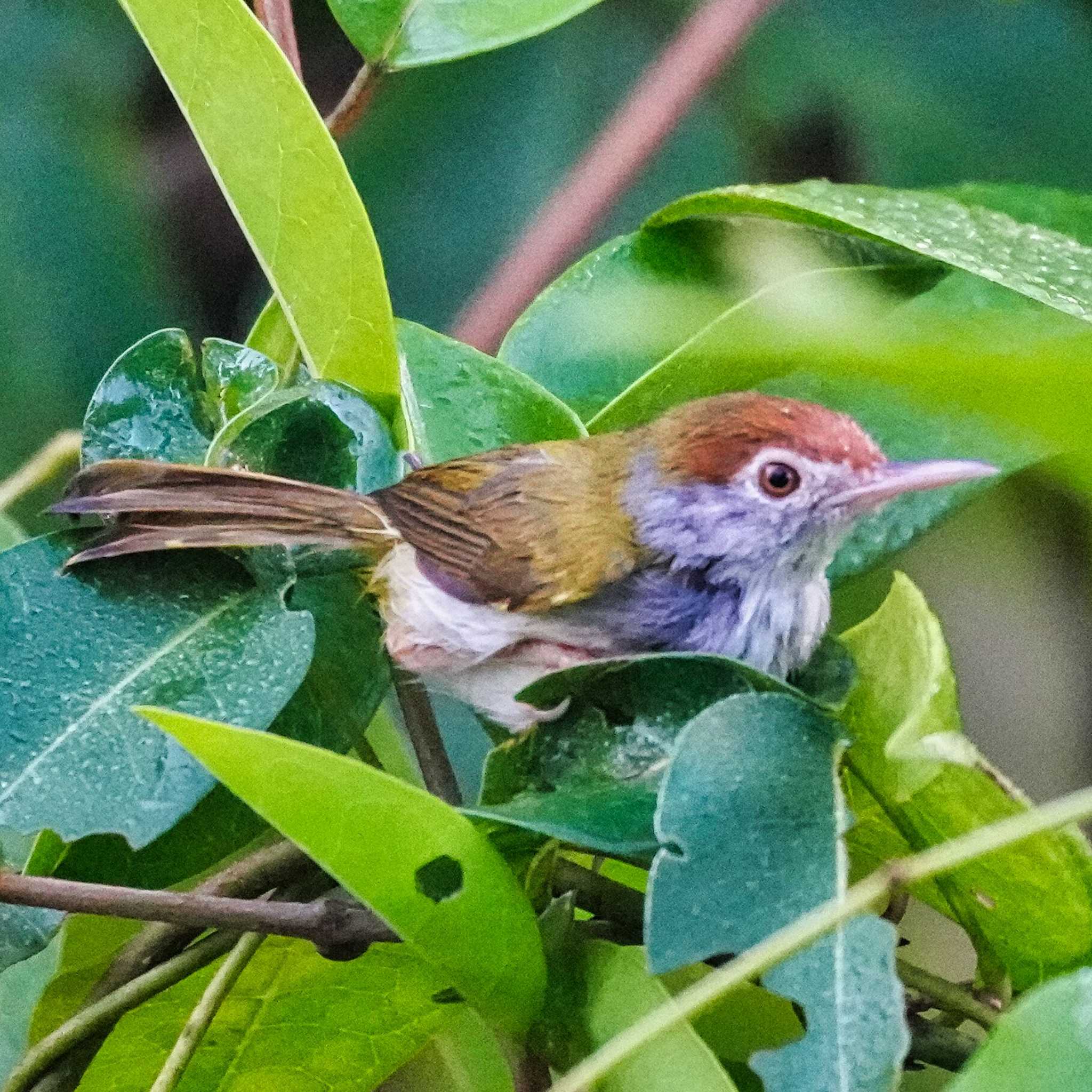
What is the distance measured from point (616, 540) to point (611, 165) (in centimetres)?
50

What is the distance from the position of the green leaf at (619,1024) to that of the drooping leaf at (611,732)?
70 millimetres

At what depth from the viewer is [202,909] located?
1.90 feet

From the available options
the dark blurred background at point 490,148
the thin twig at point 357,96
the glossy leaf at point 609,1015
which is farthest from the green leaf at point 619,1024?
the dark blurred background at point 490,148

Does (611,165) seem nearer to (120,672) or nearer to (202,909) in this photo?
(120,672)

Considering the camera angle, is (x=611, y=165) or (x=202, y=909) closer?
(x=202, y=909)

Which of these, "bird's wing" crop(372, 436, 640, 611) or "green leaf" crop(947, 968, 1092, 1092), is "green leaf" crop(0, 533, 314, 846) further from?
"green leaf" crop(947, 968, 1092, 1092)

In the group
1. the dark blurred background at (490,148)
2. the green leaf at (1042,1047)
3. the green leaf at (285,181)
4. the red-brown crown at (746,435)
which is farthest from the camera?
the dark blurred background at (490,148)

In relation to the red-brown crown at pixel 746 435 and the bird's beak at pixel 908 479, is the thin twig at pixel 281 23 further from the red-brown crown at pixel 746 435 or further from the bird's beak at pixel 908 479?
the bird's beak at pixel 908 479

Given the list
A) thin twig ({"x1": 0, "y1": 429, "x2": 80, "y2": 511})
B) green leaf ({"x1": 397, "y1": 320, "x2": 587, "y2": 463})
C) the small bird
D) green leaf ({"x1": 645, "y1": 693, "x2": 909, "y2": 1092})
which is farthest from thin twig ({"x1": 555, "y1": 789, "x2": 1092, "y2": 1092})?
thin twig ({"x1": 0, "y1": 429, "x2": 80, "y2": 511})

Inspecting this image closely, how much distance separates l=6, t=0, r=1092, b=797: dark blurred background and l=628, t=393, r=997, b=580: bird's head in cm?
69

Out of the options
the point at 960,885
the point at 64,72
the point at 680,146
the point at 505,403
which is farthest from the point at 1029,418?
the point at 64,72

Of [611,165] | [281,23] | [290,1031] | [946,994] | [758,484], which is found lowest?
[290,1031]

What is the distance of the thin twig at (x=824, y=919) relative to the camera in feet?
1.71

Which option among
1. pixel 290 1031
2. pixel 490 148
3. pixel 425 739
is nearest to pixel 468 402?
pixel 425 739
